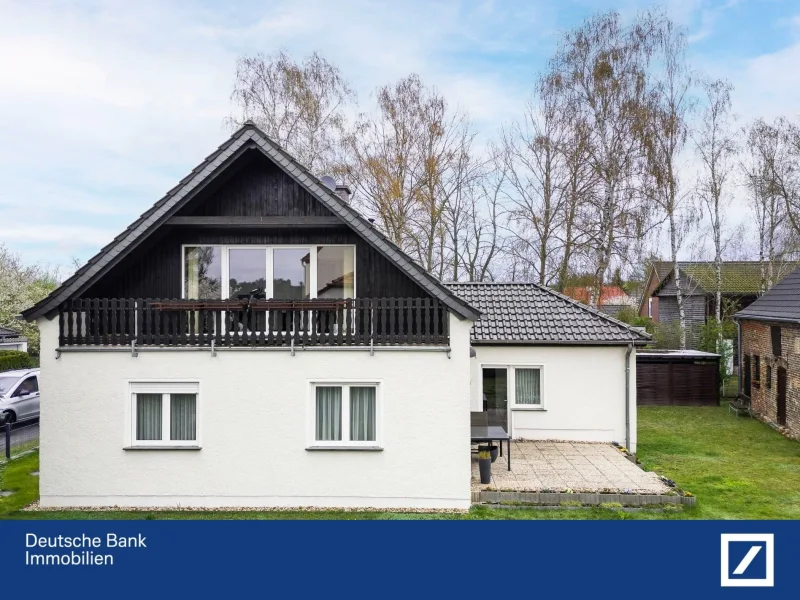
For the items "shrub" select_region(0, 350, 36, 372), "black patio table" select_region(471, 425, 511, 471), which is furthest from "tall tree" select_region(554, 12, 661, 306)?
"shrub" select_region(0, 350, 36, 372)

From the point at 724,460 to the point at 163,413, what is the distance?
12.7 metres

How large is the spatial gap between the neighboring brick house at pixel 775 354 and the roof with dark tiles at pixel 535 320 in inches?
232

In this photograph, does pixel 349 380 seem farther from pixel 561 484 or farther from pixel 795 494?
pixel 795 494

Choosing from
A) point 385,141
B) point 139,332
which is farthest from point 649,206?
point 139,332

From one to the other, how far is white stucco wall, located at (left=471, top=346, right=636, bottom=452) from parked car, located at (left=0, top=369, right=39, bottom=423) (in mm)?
13356

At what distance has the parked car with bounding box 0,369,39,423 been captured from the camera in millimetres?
16734

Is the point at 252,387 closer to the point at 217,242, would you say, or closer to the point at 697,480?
the point at 217,242

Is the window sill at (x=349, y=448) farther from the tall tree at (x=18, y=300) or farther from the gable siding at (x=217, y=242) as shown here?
the tall tree at (x=18, y=300)

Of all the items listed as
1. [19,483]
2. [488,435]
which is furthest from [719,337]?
[19,483]

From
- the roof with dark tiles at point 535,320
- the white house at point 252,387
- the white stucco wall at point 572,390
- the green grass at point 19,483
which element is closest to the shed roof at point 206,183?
the white house at point 252,387

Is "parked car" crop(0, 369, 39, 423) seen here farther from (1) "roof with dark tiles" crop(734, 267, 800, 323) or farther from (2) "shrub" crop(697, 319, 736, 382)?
(2) "shrub" crop(697, 319, 736, 382)

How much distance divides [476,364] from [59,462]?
9.42m

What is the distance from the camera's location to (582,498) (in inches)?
393

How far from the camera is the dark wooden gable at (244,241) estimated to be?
1030 centimetres
